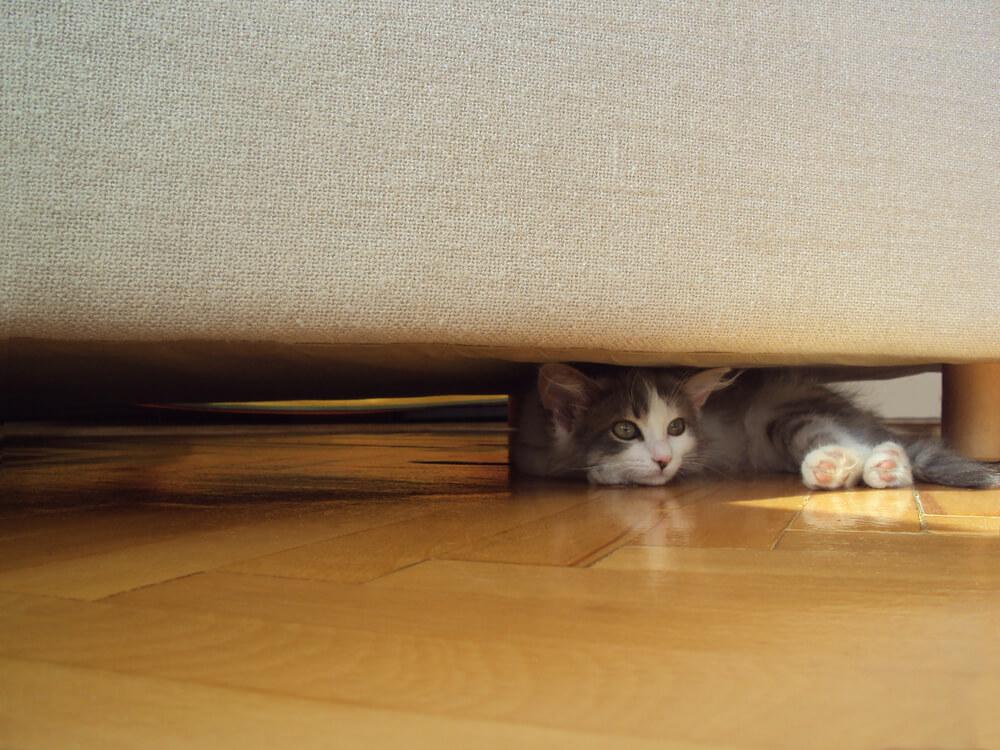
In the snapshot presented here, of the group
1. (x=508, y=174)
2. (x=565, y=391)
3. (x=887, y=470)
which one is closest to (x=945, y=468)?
(x=887, y=470)

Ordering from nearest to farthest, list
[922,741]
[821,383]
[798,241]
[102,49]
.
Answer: [922,741]
[102,49]
[798,241]
[821,383]

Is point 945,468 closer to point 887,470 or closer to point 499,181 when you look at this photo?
point 887,470

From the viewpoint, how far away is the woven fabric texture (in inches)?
29.0

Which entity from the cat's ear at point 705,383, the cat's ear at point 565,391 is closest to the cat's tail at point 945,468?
the cat's ear at point 705,383

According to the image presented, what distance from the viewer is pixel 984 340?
38.6 inches

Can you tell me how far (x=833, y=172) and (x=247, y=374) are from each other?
72 cm

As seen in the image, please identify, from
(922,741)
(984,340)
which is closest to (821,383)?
(984,340)

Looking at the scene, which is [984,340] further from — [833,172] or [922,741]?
[922,741]

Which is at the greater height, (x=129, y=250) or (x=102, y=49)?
(x=102, y=49)

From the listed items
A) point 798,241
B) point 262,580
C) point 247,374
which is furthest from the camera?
point 247,374

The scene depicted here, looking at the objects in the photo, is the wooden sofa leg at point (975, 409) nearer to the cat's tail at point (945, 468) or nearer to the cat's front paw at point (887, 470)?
the cat's tail at point (945, 468)

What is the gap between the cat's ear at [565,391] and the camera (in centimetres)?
139

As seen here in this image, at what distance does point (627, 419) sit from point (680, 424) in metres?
0.09

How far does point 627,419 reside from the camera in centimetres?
140
